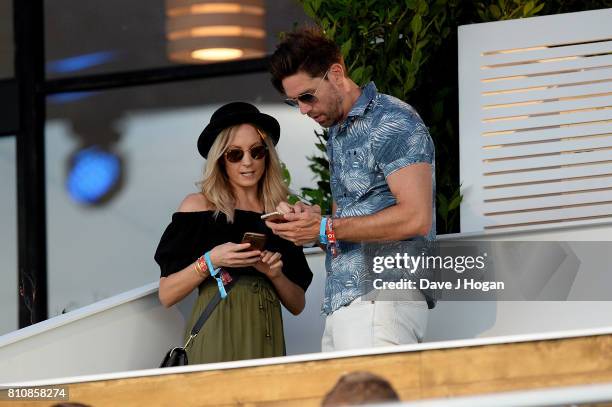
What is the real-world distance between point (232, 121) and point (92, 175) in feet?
11.4

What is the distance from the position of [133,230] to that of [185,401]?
386cm

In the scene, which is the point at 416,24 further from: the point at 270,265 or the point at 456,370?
the point at 456,370

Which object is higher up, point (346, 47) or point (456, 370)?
point (346, 47)

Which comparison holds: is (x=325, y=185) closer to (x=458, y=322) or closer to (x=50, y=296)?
(x=458, y=322)

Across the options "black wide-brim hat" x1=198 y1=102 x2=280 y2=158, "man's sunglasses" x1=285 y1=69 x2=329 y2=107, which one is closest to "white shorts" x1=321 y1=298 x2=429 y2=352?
"man's sunglasses" x1=285 y1=69 x2=329 y2=107

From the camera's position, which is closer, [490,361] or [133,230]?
[490,361]

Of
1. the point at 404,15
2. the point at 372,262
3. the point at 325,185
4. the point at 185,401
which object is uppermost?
the point at 404,15

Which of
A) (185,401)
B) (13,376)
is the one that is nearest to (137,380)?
(185,401)

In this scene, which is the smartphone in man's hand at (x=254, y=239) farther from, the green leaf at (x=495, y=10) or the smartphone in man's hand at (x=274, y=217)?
the green leaf at (x=495, y=10)

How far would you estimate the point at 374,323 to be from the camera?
13.7 feet

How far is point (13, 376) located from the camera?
187 inches

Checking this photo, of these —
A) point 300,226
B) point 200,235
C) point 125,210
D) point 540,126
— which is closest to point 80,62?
point 125,210

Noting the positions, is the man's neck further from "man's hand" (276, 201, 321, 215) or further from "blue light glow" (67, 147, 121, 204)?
"blue light glow" (67, 147, 121, 204)

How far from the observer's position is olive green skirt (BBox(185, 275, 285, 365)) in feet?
15.1
